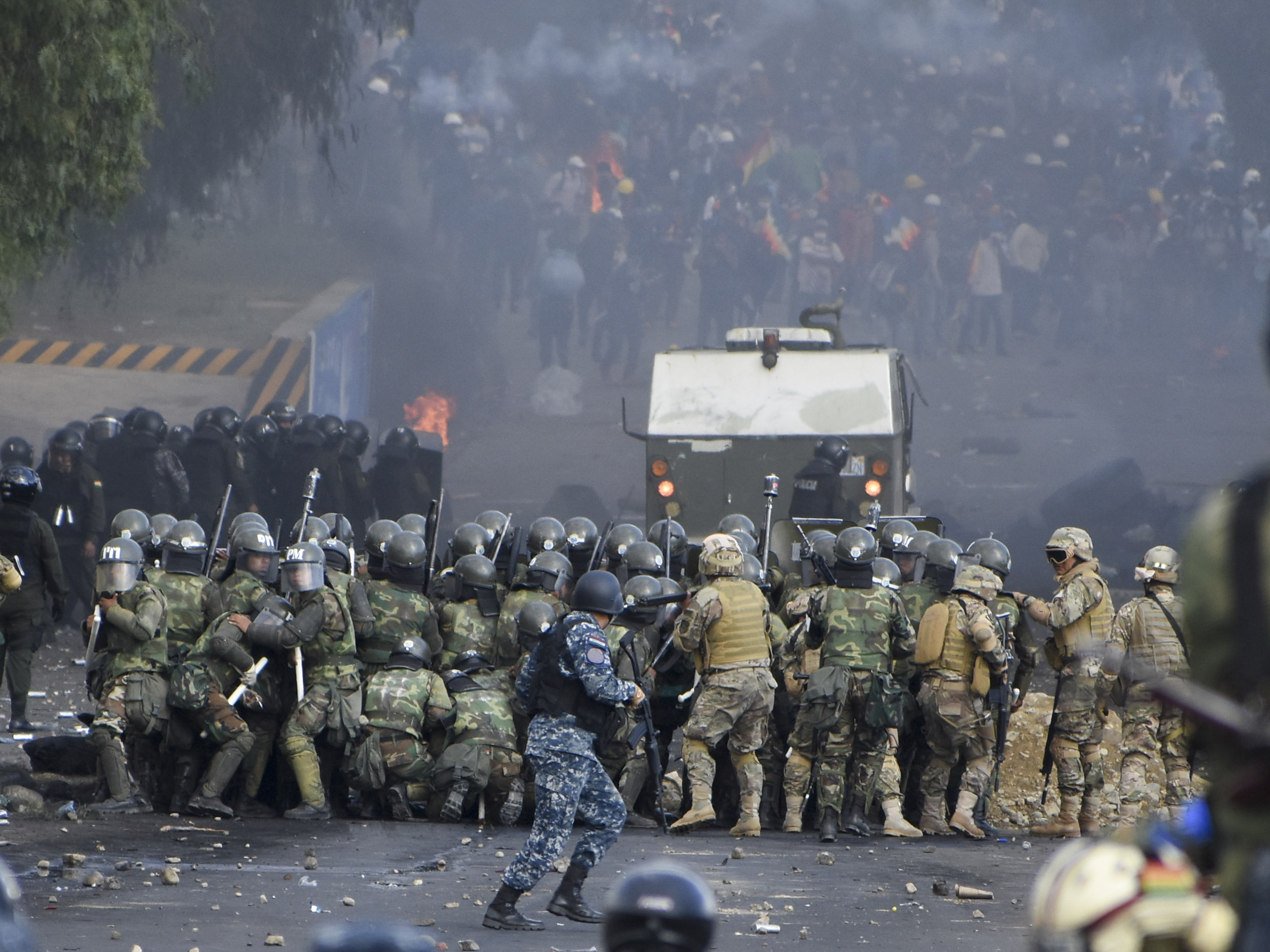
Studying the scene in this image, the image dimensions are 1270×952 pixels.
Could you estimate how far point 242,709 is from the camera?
920cm

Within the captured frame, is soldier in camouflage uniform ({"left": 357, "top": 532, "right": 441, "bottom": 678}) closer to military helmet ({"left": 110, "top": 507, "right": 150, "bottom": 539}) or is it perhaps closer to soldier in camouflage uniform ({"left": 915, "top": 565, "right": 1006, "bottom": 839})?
military helmet ({"left": 110, "top": 507, "right": 150, "bottom": 539})

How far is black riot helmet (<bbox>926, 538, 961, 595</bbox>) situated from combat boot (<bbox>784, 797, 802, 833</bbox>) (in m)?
1.41

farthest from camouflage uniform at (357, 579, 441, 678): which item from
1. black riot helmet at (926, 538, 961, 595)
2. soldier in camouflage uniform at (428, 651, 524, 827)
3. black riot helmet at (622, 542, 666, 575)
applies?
black riot helmet at (926, 538, 961, 595)

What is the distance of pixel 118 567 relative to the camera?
9.26m

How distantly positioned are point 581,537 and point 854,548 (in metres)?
2.49

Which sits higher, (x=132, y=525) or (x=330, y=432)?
(x=330, y=432)

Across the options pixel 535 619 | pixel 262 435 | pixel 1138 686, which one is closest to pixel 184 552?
pixel 535 619

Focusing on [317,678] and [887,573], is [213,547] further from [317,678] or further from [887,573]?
[887,573]

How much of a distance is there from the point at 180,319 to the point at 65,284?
5.98 ft

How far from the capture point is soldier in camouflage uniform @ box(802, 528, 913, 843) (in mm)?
9000

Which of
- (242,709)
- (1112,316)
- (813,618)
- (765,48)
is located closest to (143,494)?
(242,709)

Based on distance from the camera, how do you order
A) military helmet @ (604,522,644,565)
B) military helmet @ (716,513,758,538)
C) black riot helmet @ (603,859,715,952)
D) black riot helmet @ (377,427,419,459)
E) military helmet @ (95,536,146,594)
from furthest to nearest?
black riot helmet @ (377,427,419,459)
military helmet @ (716,513,758,538)
military helmet @ (604,522,644,565)
military helmet @ (95,536,146,594)
black riot helmet @ (603,859,715,952)

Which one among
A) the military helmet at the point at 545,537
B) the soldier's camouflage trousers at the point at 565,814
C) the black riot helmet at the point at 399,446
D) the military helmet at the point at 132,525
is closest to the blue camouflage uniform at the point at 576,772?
the soldier's camouflage trousers at the point at 565,814

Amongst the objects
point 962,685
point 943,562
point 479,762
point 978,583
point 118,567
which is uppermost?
point 943,562
